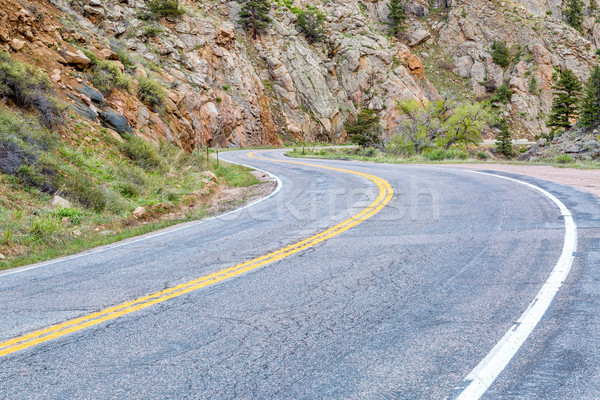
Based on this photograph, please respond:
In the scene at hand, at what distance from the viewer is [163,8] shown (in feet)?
129

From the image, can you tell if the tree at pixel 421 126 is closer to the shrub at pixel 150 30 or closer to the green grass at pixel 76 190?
the green grass at pixel 76 190

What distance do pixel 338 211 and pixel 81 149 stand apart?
9.13m

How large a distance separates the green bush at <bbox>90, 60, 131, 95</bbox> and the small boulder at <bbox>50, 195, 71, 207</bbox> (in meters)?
9.10

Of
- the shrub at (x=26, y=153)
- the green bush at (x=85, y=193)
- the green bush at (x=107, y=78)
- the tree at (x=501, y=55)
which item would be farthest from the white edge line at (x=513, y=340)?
the tree at (x=501, y=55)

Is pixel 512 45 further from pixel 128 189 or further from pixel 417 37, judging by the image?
pixel 128 189

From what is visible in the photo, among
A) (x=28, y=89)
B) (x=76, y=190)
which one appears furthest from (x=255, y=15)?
(x=76, y=190)

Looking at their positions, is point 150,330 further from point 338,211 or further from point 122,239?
point 338,211

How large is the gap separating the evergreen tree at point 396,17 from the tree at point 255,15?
88.0 feet

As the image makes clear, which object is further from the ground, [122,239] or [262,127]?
[262,127]

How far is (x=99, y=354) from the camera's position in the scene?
3123 millimetres

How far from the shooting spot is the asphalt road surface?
264 centimetres

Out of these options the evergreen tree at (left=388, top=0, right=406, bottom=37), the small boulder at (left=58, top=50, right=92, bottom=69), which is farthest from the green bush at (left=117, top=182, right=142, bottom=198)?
the evergreen tree at (left=388, top=0, right=406, bottom=37)

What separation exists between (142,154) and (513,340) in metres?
14.3

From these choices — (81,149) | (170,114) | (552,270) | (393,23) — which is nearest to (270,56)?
Result: (393,23)
